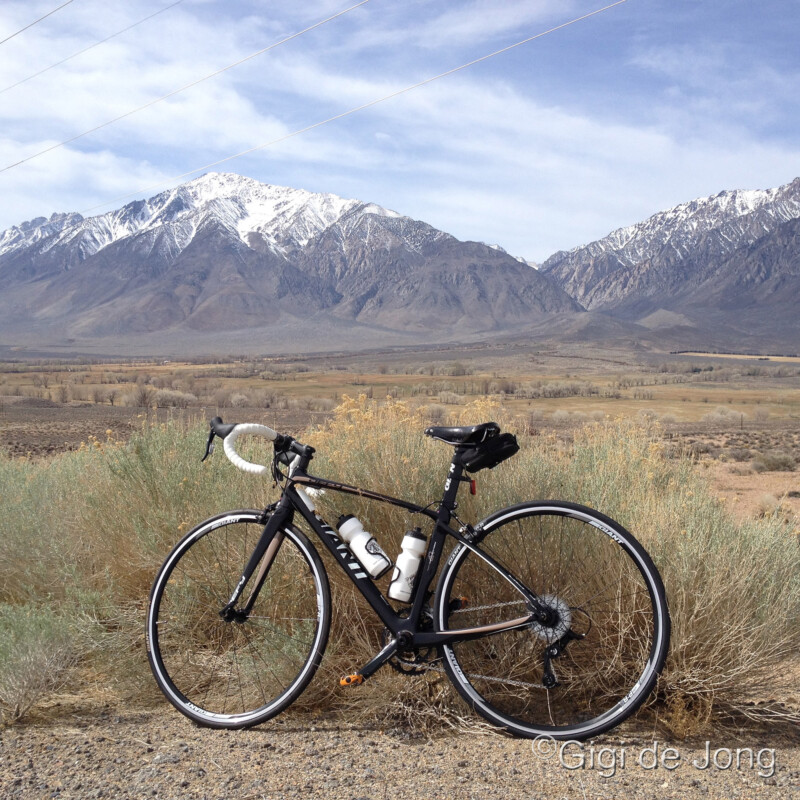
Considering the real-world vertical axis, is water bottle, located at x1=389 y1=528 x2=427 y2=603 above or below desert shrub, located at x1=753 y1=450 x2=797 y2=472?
above

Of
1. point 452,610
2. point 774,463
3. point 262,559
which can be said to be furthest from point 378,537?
point 774,463

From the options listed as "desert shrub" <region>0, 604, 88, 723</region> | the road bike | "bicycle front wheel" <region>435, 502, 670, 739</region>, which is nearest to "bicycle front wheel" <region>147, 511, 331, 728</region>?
the road bike

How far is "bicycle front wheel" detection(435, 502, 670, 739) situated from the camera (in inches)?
146

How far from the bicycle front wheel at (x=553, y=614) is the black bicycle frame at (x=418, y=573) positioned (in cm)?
7

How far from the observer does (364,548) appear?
378 cm

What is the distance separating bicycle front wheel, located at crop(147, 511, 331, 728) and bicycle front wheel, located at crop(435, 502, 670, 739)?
2.52ft

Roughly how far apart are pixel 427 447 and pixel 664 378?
9941 cm

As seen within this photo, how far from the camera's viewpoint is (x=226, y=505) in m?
5.35

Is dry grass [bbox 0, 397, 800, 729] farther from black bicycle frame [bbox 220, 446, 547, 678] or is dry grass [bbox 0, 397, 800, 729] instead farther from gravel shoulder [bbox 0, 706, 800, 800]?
black bicycle frame [bbox 220, 446, 547, 678]

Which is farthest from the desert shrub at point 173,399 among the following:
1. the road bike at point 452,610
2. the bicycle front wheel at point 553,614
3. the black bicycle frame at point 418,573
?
the bicycle front wheel at point 553,614

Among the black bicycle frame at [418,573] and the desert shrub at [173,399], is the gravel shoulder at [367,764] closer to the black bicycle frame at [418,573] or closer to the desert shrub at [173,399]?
the black bicycle frame at [418,573]

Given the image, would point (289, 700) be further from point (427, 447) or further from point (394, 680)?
point (427, 447)

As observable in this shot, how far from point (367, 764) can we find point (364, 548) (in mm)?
923

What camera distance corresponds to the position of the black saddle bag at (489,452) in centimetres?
372
